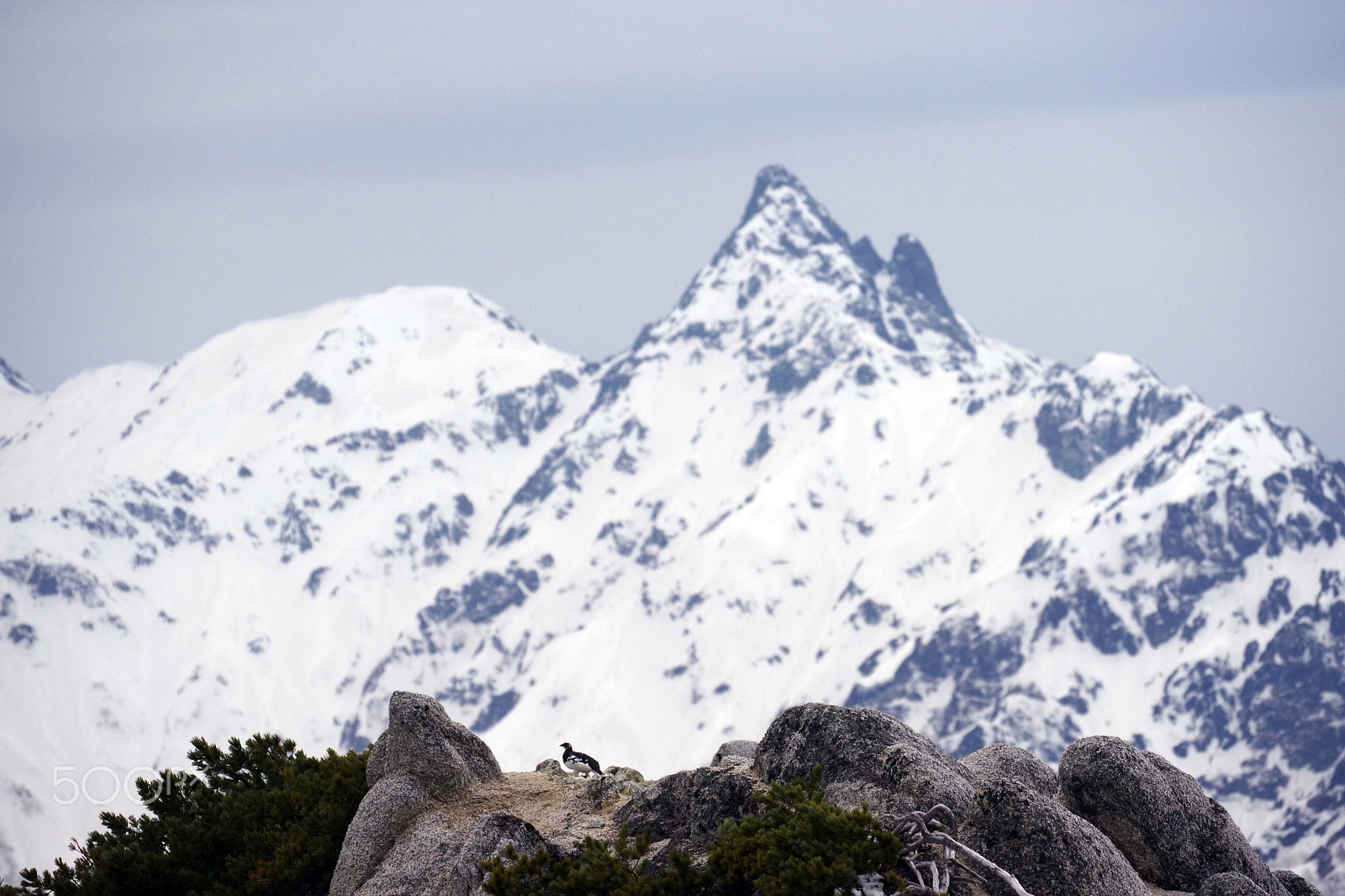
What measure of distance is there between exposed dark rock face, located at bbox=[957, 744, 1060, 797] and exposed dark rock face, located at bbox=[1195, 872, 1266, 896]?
5.58 meters

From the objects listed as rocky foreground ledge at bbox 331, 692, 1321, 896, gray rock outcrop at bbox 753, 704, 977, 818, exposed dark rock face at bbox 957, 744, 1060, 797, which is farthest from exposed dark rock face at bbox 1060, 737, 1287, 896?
exposed dark rock face at bbox 957, 744, 1060, 797

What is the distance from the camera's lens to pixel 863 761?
29.8 m

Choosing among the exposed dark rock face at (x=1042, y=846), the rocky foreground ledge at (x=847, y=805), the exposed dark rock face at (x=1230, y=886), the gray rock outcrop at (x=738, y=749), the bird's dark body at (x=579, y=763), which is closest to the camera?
the exposed dark rock face at (x=1042, y=846)

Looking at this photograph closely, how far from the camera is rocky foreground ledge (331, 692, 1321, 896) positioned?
2709cm

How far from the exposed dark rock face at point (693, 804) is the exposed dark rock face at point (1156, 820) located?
6.60 meters

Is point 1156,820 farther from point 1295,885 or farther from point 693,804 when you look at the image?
point 693,804

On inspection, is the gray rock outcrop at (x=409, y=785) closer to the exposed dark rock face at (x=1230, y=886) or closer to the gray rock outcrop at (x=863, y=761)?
the gray rock outcrop at (x=863, y=761)

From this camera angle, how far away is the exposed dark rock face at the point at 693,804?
1211 inches

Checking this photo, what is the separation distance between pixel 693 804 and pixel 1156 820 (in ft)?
30.7

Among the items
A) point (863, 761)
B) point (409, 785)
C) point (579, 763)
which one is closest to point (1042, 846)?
point (863, 761)

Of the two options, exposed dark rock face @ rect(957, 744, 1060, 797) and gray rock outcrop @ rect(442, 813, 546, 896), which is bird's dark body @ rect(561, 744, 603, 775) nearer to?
gray rock outcrop @ rect(442, 813, 546, 896)

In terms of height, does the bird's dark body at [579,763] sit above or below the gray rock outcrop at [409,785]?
above

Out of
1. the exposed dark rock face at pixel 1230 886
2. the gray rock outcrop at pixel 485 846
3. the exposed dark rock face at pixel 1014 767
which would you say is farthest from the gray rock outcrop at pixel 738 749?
the exposed dark rock face at pixel 1230 886

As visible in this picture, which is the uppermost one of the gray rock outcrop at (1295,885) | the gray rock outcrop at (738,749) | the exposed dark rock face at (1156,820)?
the gray rock outcrop at (738,749)
